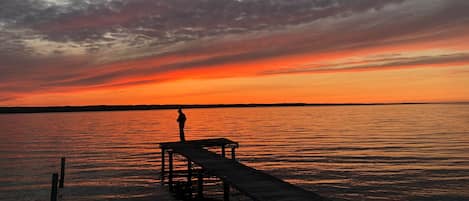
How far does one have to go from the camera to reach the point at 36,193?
2258 centimetres

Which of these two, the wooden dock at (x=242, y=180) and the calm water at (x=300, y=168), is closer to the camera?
the wooden dock at (x=242, y=180)

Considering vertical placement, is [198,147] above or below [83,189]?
above

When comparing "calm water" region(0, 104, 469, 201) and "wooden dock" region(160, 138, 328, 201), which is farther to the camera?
"calm water" region(0, 104, 469, 201)

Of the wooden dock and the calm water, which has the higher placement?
the wooden dock

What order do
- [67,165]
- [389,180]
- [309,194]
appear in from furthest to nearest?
[67,165]
[389,180]
[309,194]

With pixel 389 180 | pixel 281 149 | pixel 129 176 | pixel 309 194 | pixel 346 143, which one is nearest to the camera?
pixel 309 194

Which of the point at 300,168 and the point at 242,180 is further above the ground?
the point at 242,180

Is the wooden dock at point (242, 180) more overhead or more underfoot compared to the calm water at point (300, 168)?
more overhead

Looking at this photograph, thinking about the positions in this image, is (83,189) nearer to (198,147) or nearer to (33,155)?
(198,147)

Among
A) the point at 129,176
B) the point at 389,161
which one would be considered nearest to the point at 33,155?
the point at 129,176

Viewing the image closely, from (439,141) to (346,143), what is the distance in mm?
10078

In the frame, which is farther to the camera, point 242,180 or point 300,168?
point 300,168

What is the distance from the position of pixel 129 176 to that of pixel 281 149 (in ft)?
59.7

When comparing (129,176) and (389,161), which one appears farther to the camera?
(389,161)
